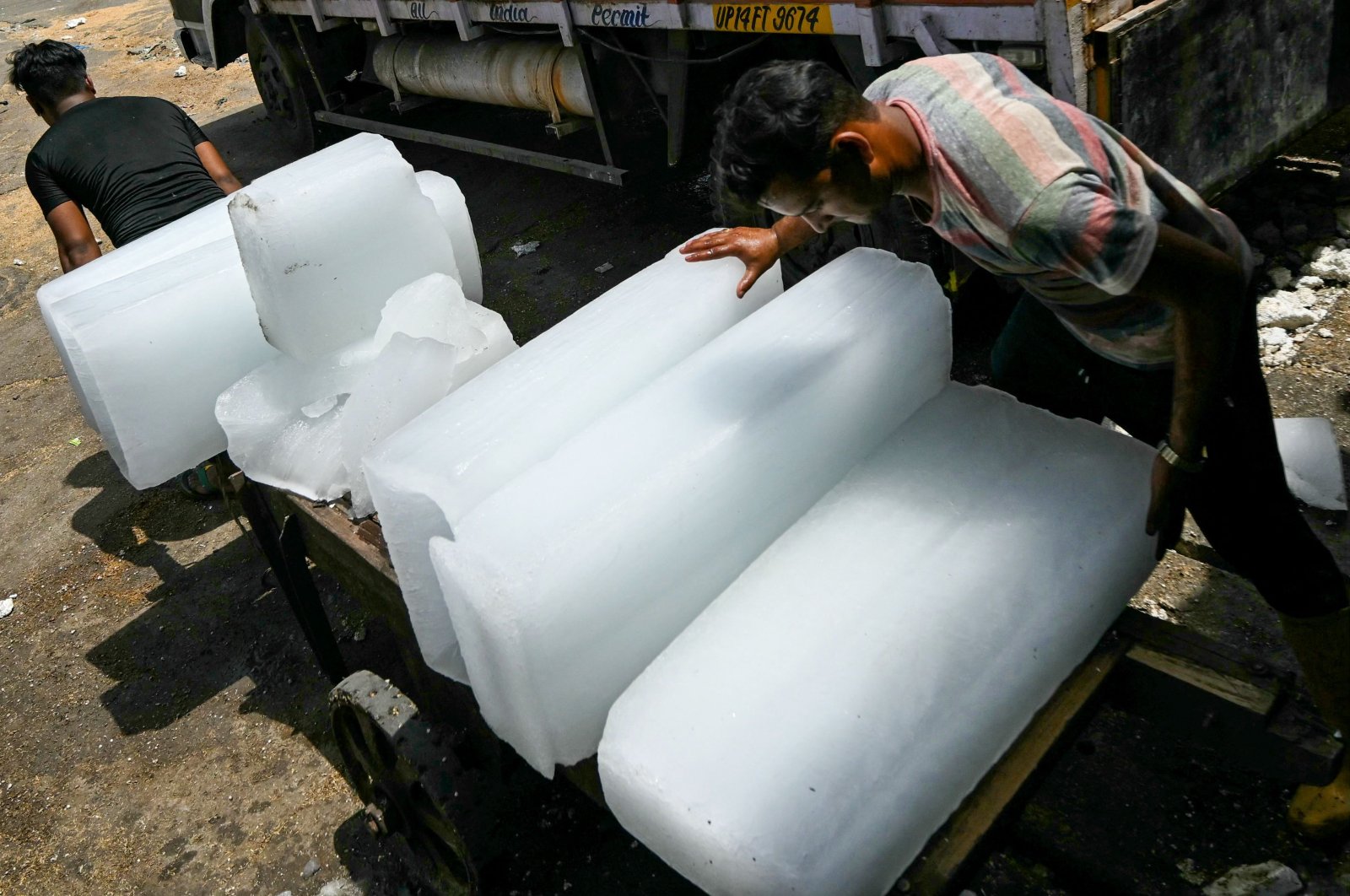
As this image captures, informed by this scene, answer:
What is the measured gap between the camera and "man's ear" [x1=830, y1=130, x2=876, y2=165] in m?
1.38

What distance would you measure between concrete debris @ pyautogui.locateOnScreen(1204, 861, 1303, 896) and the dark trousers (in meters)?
0.56

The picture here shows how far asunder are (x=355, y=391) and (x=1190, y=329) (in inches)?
59.3

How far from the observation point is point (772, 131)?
136 centimetres

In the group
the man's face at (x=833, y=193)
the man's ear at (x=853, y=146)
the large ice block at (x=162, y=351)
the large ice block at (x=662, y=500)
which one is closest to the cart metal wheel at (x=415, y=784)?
the large ice block at (x=662, y=500)

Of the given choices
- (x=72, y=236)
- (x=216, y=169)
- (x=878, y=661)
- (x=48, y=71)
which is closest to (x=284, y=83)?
(x=48, y=71)

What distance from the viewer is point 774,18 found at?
3.43 metres

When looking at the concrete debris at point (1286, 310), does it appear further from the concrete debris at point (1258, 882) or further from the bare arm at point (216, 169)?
the bare arm at point (216, 169)

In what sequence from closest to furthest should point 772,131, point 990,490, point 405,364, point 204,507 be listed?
point 772,131
point 990,490
point 405,364
point 204,507

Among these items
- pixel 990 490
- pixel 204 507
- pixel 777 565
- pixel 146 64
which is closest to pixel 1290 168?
pixel 990 490

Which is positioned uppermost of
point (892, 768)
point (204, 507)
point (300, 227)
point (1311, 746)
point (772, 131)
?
point (772, 131)

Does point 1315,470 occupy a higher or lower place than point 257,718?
higher

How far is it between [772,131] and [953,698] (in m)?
0.79

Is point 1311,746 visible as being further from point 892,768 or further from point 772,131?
point 772,131

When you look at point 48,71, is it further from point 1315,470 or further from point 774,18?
point 1315,470
